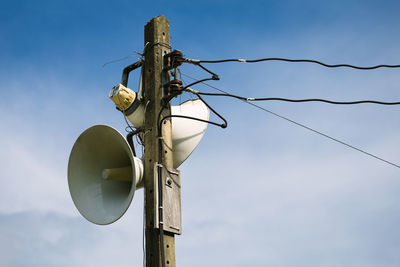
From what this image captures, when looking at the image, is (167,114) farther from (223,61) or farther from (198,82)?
(223,61)

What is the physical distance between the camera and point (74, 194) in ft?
14.9

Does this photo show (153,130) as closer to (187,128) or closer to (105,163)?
(187,128)

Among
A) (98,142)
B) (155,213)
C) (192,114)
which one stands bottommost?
(155,213)

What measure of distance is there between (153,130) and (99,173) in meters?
0.76

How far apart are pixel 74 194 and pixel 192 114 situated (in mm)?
1308

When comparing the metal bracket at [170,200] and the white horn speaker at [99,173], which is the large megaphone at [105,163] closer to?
the white horn speaker at [99,173]

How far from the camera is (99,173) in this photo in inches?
186

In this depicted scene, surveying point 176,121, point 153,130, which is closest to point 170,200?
point 153,130

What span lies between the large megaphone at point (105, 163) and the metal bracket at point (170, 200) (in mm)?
352

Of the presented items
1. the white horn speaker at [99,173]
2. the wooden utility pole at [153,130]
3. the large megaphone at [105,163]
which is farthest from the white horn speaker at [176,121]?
the white horn speaker at [99,173]

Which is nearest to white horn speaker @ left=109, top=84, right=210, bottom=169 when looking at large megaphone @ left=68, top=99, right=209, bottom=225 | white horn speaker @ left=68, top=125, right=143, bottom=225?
large megaphone @ left=68, top=99, right=209, bottom=225

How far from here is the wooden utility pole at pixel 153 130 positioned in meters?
3.96

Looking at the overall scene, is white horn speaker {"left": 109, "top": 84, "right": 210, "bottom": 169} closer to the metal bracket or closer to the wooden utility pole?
the wooden utility pole

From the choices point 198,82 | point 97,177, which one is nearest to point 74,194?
point 97,177
